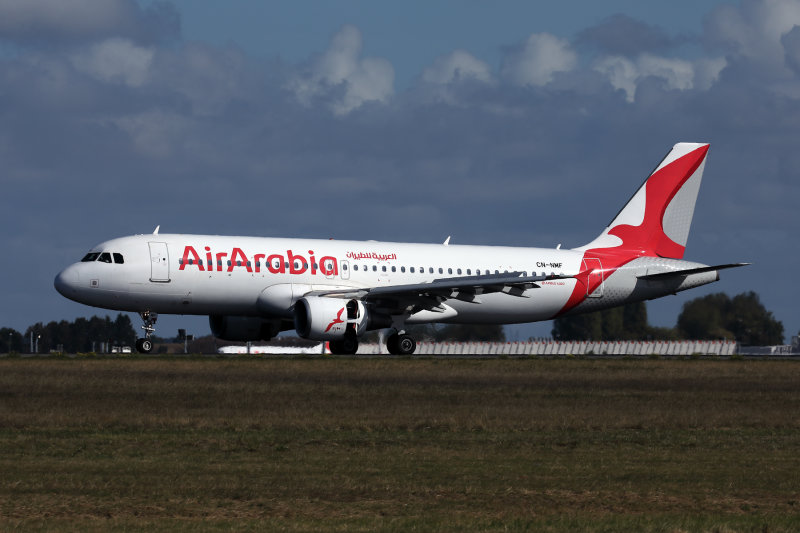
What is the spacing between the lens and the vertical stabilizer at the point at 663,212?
5347 cm

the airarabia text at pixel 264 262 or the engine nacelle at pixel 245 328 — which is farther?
the engine nacelle at pixel 245 328

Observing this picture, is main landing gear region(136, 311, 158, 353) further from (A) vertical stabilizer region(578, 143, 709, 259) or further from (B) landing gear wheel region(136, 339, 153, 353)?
(A) vertical stabilizer region(578, 143, 709, 259)

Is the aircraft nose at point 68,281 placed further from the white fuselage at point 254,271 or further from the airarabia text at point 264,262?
the airarabia text at point 264,262

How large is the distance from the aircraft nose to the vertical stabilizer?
21.6 metres

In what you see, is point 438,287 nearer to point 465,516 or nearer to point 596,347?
point 596,347

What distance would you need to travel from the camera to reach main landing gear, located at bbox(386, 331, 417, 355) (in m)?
47.5

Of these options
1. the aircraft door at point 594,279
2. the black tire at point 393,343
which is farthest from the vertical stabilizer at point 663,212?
the black tire at point 393,343

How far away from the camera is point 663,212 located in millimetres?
54219

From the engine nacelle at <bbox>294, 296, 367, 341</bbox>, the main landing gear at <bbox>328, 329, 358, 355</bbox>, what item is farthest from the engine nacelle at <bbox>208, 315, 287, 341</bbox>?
the engine nacelle at <bbox>294, 296, 367, 341</bbox>

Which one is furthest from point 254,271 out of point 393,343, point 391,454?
point 391,454

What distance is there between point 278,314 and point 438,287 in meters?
5.87

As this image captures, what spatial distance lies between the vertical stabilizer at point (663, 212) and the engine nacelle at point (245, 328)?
14.2m

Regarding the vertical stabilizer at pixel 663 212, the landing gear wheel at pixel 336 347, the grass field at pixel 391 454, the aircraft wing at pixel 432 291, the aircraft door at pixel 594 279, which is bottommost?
the grass field at pixel 391 454

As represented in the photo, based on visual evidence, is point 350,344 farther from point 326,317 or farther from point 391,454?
point 391,454
